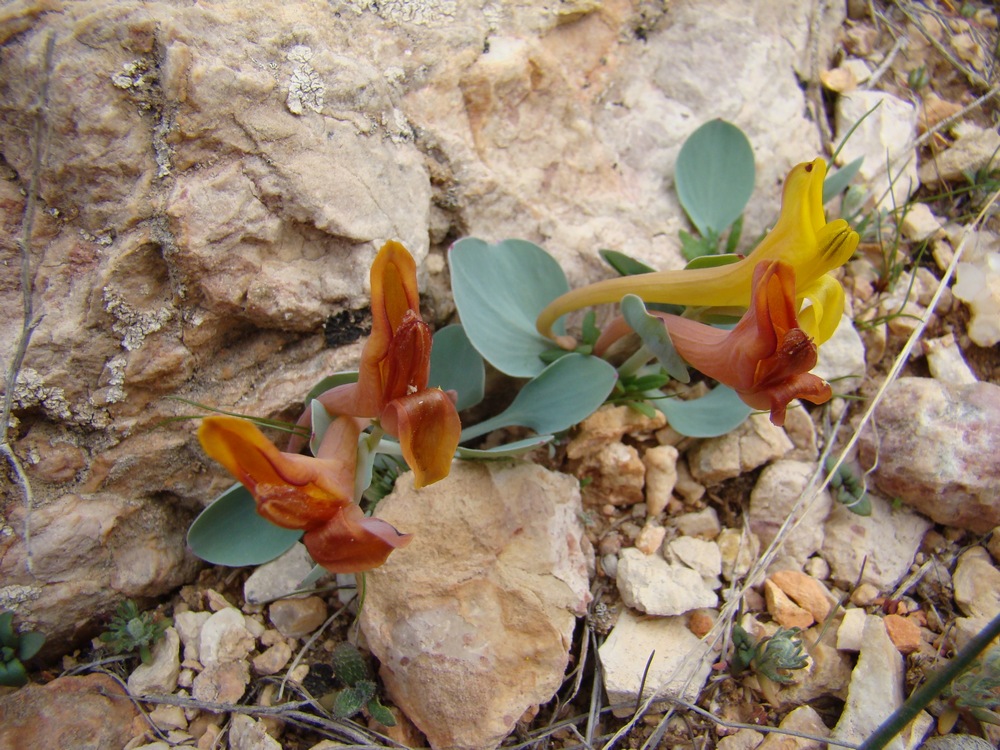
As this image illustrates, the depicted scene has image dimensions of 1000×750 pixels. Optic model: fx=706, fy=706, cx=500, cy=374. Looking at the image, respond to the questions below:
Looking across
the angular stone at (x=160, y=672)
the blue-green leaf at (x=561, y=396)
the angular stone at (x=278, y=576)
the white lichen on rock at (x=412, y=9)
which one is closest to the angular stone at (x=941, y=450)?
the blue-green leaf at (x=561, y=396)

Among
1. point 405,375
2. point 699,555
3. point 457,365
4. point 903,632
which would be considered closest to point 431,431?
point 405,375

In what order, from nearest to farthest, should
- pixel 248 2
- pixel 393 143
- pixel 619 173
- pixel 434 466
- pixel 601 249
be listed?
pixel 434 466
pixel 248 2
pixel 393 143
pixel 601 249
pixel 619 173

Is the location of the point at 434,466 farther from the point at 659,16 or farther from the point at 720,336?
the point at 659,16

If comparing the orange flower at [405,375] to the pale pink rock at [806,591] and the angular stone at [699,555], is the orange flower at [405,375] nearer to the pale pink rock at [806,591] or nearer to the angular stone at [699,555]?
the angular stone at [699,555]

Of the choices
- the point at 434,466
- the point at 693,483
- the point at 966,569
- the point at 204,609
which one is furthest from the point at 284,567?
the point at 966,569

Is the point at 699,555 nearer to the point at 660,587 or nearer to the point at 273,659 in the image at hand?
the point at 660,587

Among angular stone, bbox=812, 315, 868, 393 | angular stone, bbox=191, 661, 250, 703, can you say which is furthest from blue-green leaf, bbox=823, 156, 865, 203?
angular stone, bbox=191, 661, 250, 703
